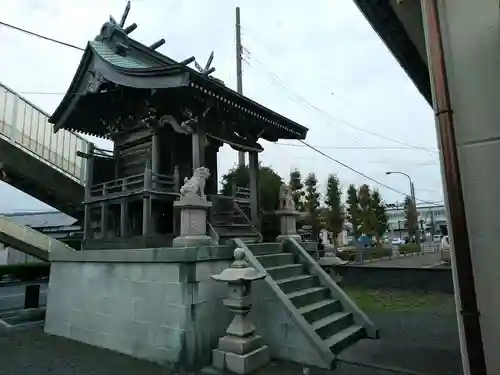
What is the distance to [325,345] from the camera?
205 inches

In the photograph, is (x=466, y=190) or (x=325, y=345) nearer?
(x=466, y=190)

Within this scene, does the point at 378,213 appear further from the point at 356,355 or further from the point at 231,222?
the point at 356,355

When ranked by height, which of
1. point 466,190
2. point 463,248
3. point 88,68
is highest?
point 88,68

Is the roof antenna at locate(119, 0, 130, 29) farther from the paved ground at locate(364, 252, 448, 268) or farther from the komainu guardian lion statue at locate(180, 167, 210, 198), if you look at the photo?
the paved ground at locate(364, 252, 448, 268)

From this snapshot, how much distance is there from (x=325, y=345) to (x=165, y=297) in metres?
2.62

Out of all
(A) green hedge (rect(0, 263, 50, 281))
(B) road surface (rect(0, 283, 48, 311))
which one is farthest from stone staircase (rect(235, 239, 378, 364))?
(A) green hedge (rect(0, 263, 50, 281))

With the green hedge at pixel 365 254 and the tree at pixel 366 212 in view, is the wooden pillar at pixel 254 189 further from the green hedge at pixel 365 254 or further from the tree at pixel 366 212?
the tree at pixel 366 212

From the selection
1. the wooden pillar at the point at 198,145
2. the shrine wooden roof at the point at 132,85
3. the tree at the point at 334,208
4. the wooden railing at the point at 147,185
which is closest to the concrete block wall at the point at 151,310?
the wooden railing at the point at 147,185

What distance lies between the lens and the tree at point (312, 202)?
21797 millimetres

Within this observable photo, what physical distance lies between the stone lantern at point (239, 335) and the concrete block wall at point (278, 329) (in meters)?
0.34

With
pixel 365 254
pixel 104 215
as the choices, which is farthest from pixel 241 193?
pixel 365 254

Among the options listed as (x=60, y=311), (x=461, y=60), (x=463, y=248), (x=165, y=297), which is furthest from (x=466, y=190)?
(x=60, y=311)

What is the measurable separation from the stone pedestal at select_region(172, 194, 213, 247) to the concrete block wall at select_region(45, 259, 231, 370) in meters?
0.42

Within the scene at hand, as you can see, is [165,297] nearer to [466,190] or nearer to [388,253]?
[466,190]
